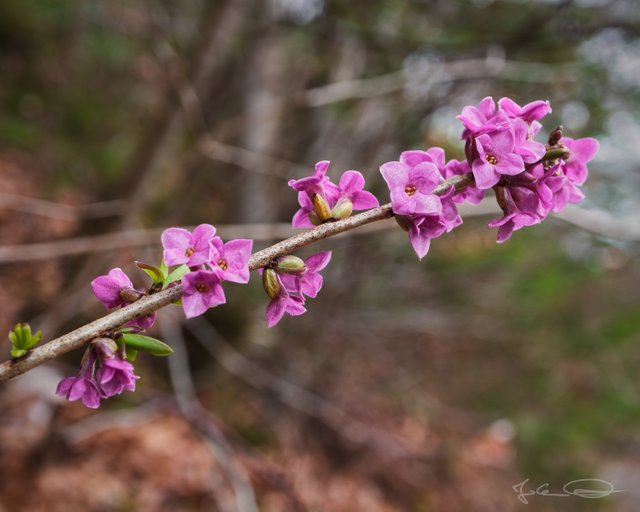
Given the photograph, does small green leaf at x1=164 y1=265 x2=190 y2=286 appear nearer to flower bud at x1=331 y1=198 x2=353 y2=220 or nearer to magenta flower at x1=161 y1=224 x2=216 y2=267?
magenta flower at x1=161 y1=224 x2=216 y2=267

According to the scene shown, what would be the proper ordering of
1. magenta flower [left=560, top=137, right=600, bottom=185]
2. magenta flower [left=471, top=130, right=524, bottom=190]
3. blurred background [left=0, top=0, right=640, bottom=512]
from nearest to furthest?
magenta flower [left=471, top=130, right=524, bottom=190] < magenta flower [left=560, top=137, right=600, bottom=185] < blurred background [left=0, top=0, right=640, bottom=512]

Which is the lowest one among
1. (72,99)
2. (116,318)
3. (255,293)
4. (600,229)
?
(116,318)

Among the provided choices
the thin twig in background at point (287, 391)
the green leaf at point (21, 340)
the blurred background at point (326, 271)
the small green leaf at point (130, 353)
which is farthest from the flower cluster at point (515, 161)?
the thin twig in background at point (287, 391)

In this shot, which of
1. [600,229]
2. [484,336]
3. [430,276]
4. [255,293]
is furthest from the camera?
[484,336]

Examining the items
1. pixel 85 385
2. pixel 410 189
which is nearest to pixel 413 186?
pixel 410 189

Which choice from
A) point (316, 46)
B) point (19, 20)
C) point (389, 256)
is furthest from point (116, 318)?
point (19, 20)

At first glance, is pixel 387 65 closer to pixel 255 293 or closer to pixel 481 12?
pixel 481 12

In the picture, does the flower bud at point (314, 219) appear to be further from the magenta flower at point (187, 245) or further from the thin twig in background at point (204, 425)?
the thin twig in background at point (204, 425)
